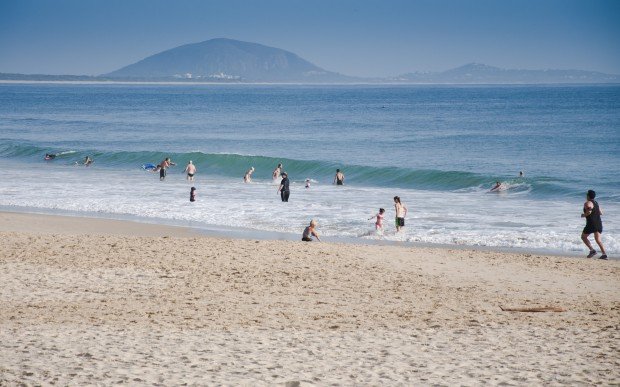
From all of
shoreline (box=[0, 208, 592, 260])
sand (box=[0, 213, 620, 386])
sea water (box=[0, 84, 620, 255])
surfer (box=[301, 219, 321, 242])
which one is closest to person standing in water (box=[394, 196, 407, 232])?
sea water (box=[0, 84, 620, 255])

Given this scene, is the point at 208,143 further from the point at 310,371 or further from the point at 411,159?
the point at 310,371

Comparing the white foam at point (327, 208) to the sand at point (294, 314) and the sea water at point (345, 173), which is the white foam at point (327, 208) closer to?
the sea water at point (345, 173)

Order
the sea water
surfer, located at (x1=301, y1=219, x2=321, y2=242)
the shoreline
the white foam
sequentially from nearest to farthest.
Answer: surfer, located at (x1=301, y1=219, x2=321, y2=242), the shoreline, the white foam, the sea water

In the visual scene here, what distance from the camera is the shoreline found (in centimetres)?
1886

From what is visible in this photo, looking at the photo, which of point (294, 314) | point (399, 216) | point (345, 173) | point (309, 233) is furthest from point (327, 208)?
point (294, 314)

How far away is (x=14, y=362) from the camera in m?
8.79

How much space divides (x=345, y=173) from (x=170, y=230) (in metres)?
19.0

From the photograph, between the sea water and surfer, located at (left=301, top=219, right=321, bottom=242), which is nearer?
surfer, located at (left=301, top=219, right=321, bottom=242)

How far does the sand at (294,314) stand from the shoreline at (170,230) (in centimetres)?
154

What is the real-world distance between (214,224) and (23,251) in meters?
7.32

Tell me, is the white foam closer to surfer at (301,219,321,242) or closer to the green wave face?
surfer at (301,219,321,242)

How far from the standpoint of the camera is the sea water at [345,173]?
22562mm

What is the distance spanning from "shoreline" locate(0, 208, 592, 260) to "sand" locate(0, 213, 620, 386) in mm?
1543

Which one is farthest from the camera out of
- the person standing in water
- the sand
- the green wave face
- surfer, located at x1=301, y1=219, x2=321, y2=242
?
the green wave face
